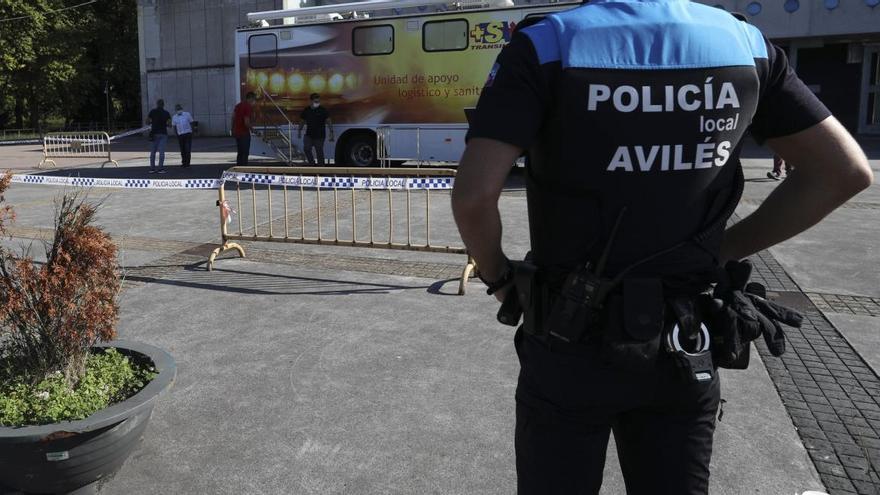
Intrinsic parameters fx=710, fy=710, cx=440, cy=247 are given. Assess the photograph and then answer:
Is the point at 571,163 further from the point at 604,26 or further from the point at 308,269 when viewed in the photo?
the point at 308,269

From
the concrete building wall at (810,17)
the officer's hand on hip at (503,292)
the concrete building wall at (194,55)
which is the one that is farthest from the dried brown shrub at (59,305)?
the concrete building wall at (194,55)

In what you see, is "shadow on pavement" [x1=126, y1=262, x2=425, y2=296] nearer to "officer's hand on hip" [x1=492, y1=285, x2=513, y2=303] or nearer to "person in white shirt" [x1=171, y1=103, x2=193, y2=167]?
"officer's hand on hip" [x1=492, y1=285, x2=513, y2=303]

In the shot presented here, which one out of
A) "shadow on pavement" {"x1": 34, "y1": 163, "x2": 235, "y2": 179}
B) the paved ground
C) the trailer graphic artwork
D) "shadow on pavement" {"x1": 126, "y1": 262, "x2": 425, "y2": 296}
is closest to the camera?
the paved ground

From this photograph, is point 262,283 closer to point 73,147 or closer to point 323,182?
point 323,182

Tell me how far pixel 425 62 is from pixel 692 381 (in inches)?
523

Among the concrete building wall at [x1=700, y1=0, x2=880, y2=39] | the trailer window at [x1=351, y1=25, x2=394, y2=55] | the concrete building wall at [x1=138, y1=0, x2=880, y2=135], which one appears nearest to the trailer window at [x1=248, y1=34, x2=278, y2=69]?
the trailer window at [x1=351, y1=25, x2=394, y2=55]

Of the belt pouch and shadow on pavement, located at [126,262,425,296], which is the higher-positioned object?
the belt pouch

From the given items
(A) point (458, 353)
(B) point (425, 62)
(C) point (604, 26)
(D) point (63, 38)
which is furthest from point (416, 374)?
(D) point (63, 38)

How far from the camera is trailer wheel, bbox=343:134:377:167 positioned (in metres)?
15.5

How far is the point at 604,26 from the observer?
168cm

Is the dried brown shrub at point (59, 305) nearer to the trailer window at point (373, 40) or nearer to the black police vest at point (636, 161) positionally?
the black police vest at point (636, 161)

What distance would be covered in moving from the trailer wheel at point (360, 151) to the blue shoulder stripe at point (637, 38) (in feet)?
45.7

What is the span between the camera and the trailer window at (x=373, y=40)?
1470 cm

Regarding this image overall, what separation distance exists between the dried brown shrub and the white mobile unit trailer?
11.1m
